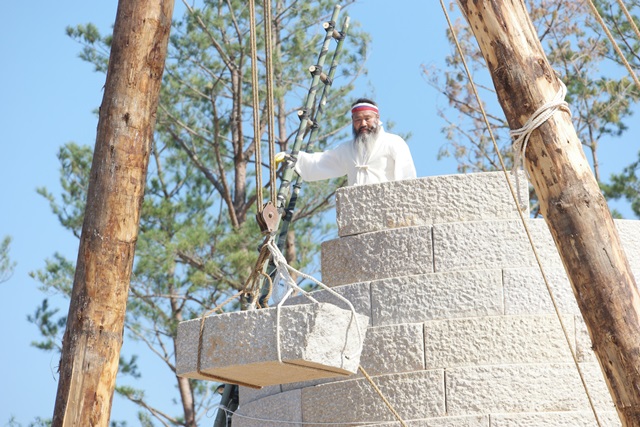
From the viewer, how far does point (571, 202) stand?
15.3ft

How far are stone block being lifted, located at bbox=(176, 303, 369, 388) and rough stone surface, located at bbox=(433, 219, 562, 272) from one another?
5.15 ft

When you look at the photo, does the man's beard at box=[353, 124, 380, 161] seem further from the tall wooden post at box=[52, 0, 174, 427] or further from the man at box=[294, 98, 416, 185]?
the tall wooden post at box=[52, 0, 174, 427]

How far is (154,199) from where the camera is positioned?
1581 centimetres

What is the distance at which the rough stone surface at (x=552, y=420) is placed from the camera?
238 inches

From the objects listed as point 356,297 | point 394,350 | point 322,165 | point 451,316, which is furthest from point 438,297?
point 322,165

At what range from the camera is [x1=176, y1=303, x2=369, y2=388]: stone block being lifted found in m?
4.84

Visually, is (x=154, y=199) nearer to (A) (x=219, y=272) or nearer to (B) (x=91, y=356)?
(A) (x=219, y=272)

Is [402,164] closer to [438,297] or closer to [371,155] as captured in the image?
[371,155]

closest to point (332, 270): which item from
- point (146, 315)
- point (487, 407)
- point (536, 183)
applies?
point (487, 407)

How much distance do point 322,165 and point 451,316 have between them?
241 cm

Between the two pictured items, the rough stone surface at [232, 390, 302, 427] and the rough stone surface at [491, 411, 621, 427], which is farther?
the rough stone surface at [232, 390, 302, 427]

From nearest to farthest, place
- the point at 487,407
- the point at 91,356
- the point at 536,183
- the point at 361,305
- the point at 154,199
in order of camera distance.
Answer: the point at 536,183, the point at 91,356, the point at 487,407, the point at 361,305, the point at 154,199

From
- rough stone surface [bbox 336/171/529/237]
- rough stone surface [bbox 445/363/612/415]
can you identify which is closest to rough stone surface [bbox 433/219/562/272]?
rough stone surface [bbox 336/171/529/237]

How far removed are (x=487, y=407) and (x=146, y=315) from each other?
9.62 metres
